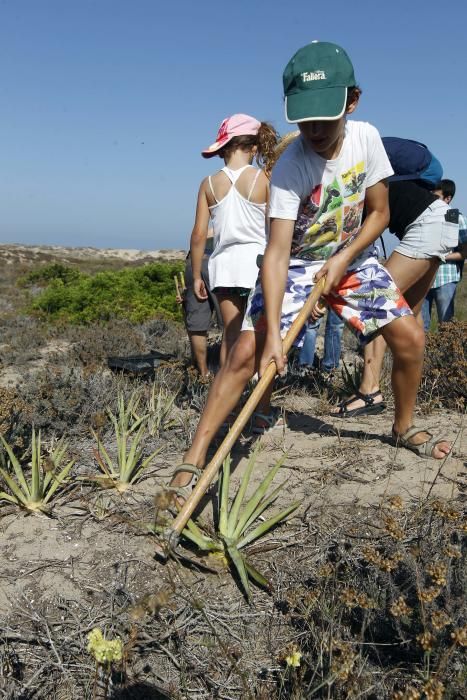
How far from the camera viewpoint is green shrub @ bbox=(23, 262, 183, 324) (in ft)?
32.2

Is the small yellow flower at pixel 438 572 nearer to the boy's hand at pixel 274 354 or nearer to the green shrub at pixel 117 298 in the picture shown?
the boy's hand at pixel 274 354

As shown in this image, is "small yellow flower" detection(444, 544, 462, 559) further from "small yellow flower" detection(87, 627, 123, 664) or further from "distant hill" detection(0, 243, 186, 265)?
"distant hill" detection(0, 243, 186, 265)

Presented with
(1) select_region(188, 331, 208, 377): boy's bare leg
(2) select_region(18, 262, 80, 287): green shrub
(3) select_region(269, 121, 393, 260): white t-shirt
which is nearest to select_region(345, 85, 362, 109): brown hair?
(3) select_region(269, 121, 393, 260): white t-shirt

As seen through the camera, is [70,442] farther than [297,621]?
Yes

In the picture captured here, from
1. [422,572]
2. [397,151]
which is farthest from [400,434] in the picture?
[397,151]

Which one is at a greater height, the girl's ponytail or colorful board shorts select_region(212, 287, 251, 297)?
the girl's ponytail

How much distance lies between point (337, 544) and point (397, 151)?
253 centimetres

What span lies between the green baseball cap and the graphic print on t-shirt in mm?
412

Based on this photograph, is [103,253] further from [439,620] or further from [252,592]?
[439,620]

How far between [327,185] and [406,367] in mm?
1095

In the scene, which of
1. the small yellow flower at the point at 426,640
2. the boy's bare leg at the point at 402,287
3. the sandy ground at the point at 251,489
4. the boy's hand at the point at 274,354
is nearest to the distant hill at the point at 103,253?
the boy's bare leg at the point at 402,287

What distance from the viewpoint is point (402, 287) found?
14.1ft

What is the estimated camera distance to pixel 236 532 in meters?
2.91

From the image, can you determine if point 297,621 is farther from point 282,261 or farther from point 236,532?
point 282,261
